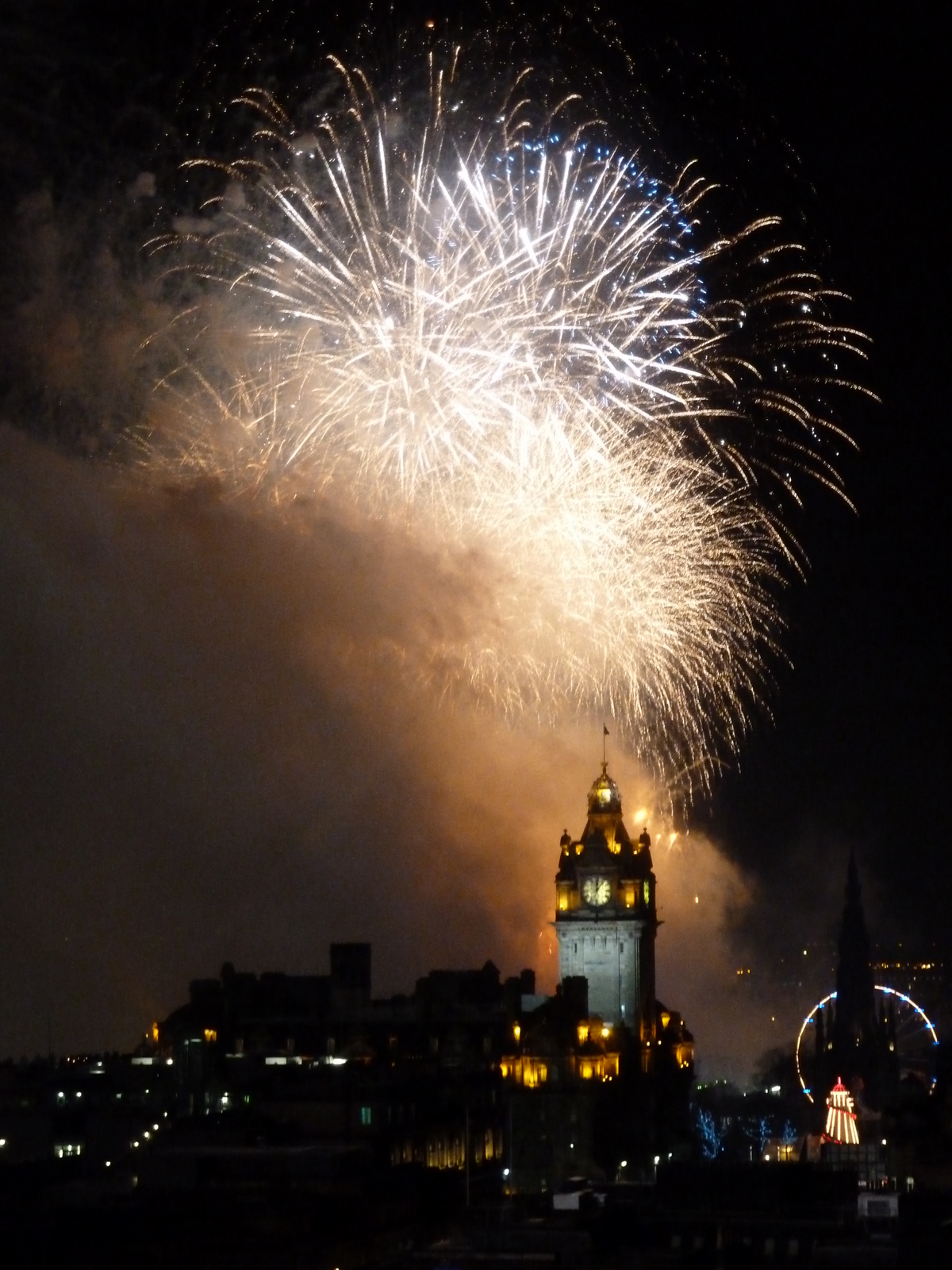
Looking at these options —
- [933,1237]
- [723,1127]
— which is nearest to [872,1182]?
[933,1237]

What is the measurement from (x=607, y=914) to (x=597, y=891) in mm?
1264

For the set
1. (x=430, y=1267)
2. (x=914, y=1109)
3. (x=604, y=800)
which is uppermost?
(x=604, y=800)

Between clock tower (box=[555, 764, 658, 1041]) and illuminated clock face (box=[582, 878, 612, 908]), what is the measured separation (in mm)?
40

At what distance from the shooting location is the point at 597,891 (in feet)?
407

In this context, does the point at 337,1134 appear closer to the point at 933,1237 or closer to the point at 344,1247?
the point at 344,1247

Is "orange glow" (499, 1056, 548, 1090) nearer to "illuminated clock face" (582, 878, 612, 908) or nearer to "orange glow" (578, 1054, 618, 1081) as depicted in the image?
"orange glow" (578, 1054, 618, 1081)

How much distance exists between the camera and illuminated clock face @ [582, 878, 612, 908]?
124000 mm

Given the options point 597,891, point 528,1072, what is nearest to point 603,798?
point 597,891

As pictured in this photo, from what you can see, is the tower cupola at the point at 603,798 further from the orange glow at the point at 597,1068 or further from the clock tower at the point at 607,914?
the orange glow at the point at 597,1068

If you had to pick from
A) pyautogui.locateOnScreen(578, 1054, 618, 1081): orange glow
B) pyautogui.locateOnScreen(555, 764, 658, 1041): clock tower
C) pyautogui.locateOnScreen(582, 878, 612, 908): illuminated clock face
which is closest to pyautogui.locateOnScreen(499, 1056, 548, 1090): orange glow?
pyautogui.locateOnScreen(578, 1054, 618, 1081): orange glow

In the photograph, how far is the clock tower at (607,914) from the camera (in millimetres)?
123312

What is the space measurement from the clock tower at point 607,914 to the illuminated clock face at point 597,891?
40 millimetres

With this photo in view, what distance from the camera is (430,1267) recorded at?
220 feet

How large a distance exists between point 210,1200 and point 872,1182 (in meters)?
34.8
